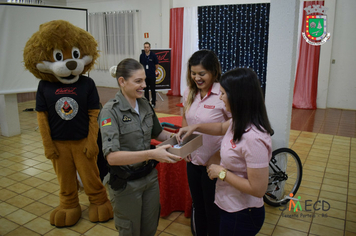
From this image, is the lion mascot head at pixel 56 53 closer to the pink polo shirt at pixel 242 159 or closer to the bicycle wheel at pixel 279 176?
the pink polo shirt at pixel 242 159

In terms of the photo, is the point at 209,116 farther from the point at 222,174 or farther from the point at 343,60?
the point at 343,60

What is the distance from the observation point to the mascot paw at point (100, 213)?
105 inches

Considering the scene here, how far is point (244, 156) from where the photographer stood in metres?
1.35

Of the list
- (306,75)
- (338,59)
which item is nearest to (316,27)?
(338,59)

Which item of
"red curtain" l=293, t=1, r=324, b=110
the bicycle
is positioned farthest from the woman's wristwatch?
"red curtain" l=293, t=1, r=324, b=110

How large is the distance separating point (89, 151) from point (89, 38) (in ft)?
3.53

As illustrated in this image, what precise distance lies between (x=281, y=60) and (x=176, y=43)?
681 centimetres

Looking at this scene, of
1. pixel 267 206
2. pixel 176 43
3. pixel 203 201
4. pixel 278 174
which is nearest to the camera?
pixel 203 201

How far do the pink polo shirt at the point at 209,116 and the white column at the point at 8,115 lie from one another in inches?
172

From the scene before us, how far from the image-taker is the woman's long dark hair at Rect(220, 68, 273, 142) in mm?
1375

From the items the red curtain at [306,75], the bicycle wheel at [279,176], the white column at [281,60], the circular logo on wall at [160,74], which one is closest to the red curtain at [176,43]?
the circular logo on wall at [160,74]

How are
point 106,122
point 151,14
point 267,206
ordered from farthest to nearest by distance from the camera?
point 151,14 < point 267,206 < point 106,122

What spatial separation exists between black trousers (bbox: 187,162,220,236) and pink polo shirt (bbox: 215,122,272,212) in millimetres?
353

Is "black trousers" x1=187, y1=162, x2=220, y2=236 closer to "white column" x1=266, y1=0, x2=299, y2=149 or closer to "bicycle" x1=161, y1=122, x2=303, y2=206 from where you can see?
"bicycle" x1=161, y1=122, x2=303, y2=206
